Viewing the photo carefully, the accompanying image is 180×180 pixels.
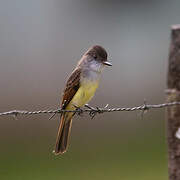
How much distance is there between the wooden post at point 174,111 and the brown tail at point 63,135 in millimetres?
1128

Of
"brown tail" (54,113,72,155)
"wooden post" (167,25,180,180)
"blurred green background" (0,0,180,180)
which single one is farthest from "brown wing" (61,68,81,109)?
"blurred green background" (0,0,180,180)

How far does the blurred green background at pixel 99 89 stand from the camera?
13.2 metres

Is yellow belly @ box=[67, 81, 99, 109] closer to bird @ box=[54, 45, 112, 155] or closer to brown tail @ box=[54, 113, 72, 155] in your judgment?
bird @ box=[54, 45, 112, 155]

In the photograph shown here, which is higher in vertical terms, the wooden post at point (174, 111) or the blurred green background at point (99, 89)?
the blurred green background at point (99, 89)

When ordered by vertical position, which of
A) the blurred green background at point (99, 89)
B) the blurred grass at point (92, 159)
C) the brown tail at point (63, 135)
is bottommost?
the brown tail at point (63, 135)

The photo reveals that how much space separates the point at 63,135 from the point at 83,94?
1.52 ft

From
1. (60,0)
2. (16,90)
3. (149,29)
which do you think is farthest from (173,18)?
(16,90)

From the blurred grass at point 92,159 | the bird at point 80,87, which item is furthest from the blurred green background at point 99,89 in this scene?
the bird at point 80,87

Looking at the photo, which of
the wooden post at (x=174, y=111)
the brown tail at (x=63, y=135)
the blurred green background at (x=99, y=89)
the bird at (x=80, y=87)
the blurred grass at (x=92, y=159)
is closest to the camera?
the wooden post at (x=174, y=111)

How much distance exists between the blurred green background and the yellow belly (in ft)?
14.8

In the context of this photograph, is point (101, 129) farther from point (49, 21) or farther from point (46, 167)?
point (49, 21)

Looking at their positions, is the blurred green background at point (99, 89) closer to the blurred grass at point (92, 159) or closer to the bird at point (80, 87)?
the blurred grass at point (92, 159)

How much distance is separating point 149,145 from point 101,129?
3.35 feet

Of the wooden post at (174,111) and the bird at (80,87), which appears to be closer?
the wooden post at (174,111)
